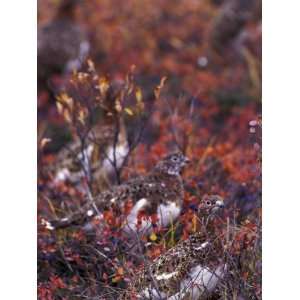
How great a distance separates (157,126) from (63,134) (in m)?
0.95

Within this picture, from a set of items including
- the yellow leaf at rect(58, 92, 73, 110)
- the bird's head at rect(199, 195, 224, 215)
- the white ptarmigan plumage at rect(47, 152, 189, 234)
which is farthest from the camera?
the yellow leaf at rect(58, 92, 73, 110)

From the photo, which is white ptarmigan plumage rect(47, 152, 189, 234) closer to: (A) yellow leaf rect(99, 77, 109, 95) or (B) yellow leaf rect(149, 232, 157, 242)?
(B) yellow leaf rect(149, 232, 157, 242)

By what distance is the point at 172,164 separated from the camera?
439 centimetres

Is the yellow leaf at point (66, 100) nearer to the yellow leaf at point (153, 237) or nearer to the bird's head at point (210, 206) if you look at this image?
the yellow leaf at point (153, 237)

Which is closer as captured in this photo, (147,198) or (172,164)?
(147,198)

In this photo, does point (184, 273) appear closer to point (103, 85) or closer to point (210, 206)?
point (210, 206)

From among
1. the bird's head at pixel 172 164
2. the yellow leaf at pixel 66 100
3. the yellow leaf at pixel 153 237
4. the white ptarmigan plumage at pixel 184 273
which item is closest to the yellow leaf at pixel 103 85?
the yellow leaf at pixel 66 100

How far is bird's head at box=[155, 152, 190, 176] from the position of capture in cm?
437

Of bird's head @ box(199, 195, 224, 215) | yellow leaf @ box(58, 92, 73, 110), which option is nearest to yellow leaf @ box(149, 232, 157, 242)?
bird's head @ box(199, 195, 224, 215)

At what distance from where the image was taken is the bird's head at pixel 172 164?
14.3 ft

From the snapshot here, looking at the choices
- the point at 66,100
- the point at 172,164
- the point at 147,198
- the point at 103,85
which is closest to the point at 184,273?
the point at 147,198
